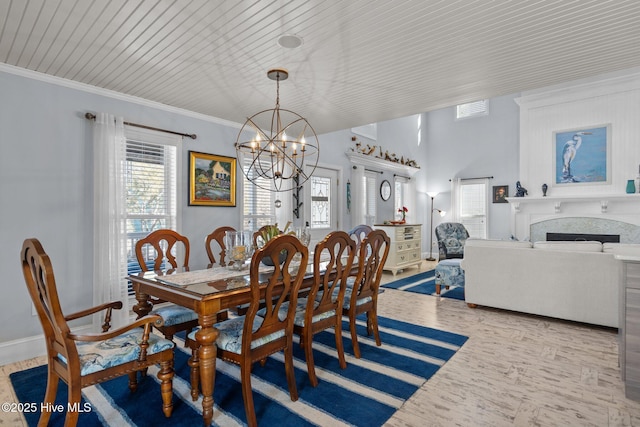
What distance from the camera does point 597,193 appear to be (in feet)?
19.1

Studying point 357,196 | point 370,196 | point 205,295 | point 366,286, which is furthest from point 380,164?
point 205,295

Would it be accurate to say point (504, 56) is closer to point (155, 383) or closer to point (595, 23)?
A: point (595, 23)

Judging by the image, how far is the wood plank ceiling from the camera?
1998 mm

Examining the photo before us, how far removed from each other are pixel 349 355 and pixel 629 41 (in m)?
3.18

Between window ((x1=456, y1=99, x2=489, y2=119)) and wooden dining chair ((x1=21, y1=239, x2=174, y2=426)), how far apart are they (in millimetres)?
8297

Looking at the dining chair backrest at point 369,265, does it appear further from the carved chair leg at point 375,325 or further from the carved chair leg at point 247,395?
the carved chair leg at point 247,395

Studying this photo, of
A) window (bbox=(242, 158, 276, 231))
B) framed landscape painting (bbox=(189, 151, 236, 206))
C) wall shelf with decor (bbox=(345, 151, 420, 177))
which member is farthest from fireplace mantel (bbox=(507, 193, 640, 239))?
framed landscape painting (bbox=(189, 151, 236, 206))

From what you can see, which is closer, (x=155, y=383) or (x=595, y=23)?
(x=595, y=23)

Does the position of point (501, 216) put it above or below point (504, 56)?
below

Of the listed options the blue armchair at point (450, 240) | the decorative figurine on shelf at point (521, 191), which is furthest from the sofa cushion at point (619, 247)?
the decorative figurine on shelf at point (521, 191)

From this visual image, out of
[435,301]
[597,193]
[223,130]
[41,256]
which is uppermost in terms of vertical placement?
[223,130]

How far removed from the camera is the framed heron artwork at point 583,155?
5828mm

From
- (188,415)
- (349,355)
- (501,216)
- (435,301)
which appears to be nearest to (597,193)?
(501,216)

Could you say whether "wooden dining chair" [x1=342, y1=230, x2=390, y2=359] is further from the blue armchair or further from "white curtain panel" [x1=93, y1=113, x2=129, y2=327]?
the blue armchair
